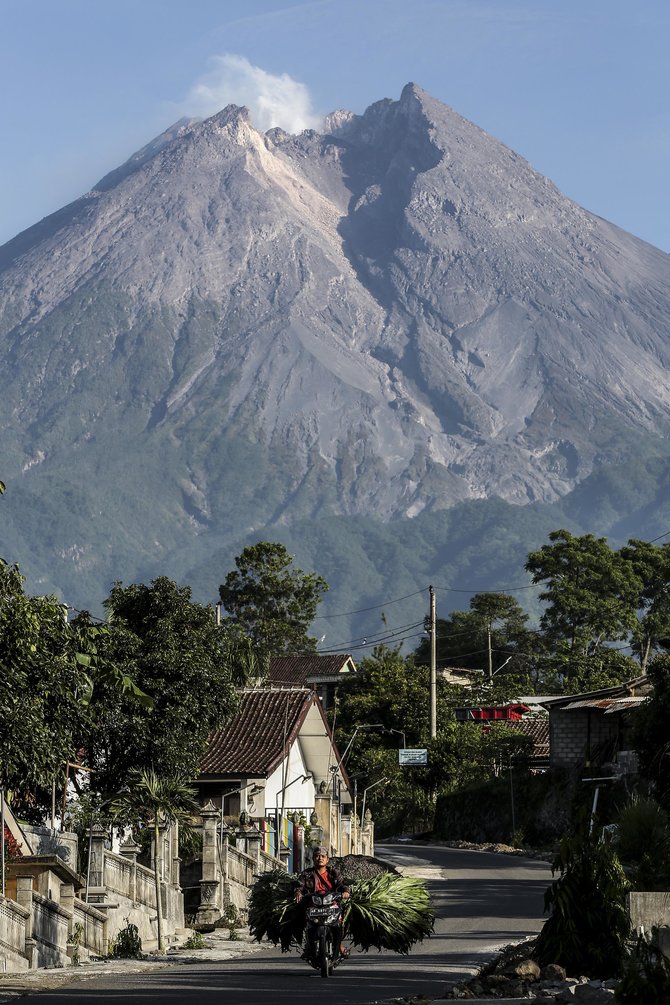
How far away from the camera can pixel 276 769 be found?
58.7 meters

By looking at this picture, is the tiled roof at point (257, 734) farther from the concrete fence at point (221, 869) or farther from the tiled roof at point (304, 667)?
the tiled roof at point (304, 667)

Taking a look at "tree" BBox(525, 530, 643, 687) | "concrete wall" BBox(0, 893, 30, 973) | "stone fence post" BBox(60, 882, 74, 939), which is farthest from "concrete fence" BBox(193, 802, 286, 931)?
"tree" BBox(525, 530, 643, 687)

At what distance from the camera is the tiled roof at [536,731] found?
294 feet

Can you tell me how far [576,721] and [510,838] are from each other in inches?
345

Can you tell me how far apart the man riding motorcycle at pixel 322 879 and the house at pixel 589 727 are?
48.2m

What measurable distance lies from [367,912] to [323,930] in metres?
0.68

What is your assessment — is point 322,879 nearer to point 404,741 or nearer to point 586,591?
point 404,741

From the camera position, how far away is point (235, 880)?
1778 inches

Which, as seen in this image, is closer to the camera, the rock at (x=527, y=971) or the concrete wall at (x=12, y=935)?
the rock at (x=527, y=971)

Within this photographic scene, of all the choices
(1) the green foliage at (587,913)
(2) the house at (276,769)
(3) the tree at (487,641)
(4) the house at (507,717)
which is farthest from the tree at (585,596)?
(1) the green foliage at (587,913)

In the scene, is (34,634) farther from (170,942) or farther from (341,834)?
(341,834)


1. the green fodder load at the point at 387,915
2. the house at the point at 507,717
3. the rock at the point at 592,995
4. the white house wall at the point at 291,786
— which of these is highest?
the house at the point at 507,717

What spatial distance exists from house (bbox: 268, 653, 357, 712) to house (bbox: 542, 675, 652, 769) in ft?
111

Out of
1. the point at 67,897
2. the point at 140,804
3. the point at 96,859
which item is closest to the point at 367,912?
the point at 67,897
